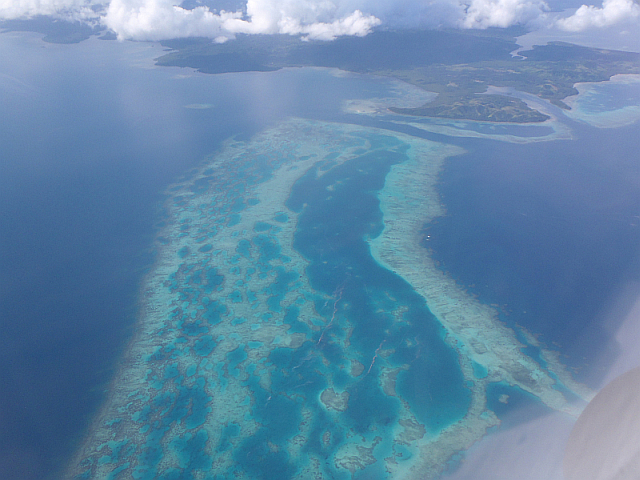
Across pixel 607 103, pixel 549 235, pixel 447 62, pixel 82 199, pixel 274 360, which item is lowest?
pixel 274 360

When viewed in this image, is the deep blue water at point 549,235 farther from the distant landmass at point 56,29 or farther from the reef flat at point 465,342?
the distant landmass at point 56,29

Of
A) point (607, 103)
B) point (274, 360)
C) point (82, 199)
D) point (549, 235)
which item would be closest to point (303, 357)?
point (274, 360)

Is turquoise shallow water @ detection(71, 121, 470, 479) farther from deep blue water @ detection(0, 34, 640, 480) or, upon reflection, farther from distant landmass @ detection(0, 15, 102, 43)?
distant landmass @ detection(0, 15, 102, 43)

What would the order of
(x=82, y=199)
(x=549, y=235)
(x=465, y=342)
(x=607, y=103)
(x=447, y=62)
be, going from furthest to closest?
(x=447, y=62) → (x=607, y=103) → (x=82, y=199) → (x=549, y=235) → (x=465, y=342)

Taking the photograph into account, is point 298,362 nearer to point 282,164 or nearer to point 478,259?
point 478,259

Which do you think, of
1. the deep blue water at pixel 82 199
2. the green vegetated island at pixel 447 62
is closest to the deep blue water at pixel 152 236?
the deep blue water at pixel 82 199

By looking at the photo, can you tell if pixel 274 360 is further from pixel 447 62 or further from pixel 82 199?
pixel 447 62
